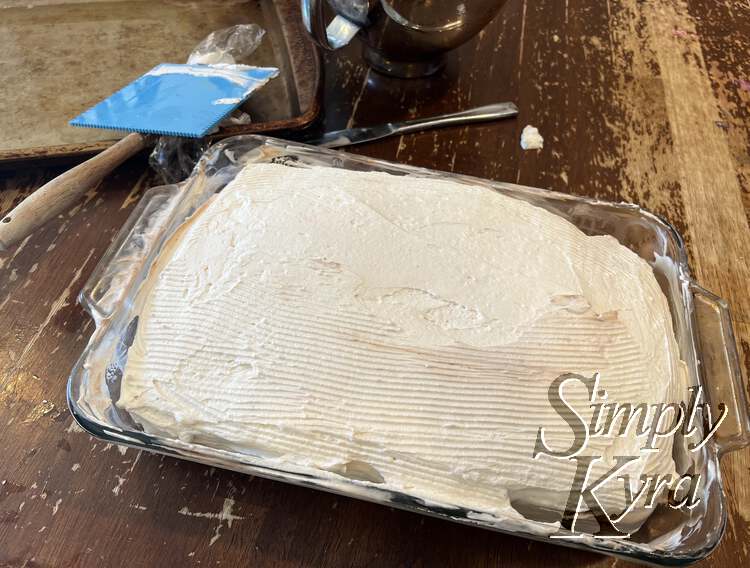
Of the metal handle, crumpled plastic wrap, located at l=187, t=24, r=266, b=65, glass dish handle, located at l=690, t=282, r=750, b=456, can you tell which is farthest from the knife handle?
glass dish handle, located at l=690, t=282, r=750, b=456

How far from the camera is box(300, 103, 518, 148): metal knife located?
3.39ft

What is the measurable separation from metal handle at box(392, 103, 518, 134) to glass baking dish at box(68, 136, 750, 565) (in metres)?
0.25

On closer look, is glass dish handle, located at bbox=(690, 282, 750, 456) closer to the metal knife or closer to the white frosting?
the white frosting

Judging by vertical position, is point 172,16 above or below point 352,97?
above

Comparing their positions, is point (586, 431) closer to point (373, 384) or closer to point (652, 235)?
point (373, 384)

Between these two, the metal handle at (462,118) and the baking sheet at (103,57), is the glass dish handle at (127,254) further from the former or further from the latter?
the metal handle at (462,118)

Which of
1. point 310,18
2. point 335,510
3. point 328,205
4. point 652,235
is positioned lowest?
point 335,510

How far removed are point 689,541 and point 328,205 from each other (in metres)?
0.55

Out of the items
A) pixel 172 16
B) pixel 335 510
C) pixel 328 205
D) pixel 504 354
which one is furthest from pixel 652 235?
pixel 172 16

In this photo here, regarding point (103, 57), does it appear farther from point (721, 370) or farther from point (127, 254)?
point (721, 370)

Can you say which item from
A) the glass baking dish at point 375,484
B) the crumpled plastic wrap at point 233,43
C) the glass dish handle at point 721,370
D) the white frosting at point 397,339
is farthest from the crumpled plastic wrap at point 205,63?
the glass dish handle at point 721,370

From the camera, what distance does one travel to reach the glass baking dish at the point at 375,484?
544mm

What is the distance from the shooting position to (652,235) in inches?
31.5

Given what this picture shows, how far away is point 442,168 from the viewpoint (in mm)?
1031
